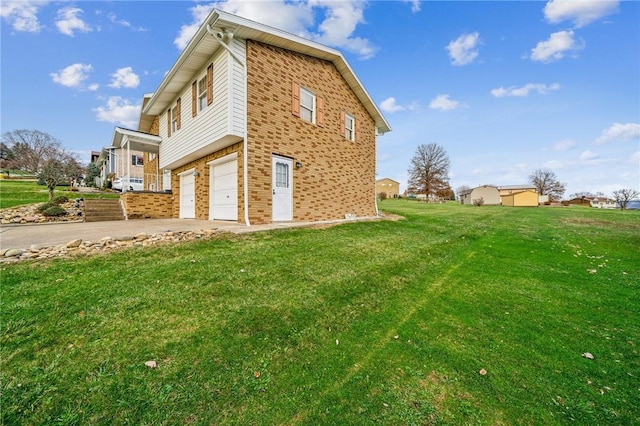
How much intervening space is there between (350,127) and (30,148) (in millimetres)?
34934

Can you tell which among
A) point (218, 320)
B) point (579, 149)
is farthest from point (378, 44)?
point (579, 149)

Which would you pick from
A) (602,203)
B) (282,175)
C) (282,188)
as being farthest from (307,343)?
(602,203)

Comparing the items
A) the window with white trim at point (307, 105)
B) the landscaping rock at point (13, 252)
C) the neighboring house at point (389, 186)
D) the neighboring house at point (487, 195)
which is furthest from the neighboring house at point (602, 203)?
the landscaping rock at point (13, 252)

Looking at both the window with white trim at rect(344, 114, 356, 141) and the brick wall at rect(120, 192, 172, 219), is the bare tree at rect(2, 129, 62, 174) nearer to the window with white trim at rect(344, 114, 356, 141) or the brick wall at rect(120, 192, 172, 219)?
the brick wall at rect(120, 192, 172, 219)

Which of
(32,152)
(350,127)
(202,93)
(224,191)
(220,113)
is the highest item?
(32,152)

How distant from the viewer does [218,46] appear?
841 cm

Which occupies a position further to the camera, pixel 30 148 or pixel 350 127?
pixel 30 148

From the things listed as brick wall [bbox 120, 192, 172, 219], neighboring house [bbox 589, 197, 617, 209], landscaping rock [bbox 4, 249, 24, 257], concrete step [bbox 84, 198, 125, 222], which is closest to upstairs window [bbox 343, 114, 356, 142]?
brick wall [bbox 120, 192, 172, 219]

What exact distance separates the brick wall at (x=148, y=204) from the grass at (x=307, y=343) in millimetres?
8465

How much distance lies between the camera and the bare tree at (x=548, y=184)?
179 ft

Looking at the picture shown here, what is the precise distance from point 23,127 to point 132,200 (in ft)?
103

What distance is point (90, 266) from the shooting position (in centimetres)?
420

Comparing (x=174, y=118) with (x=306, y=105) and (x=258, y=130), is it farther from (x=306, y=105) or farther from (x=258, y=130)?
(x=306, y=105)

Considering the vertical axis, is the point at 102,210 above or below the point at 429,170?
below
